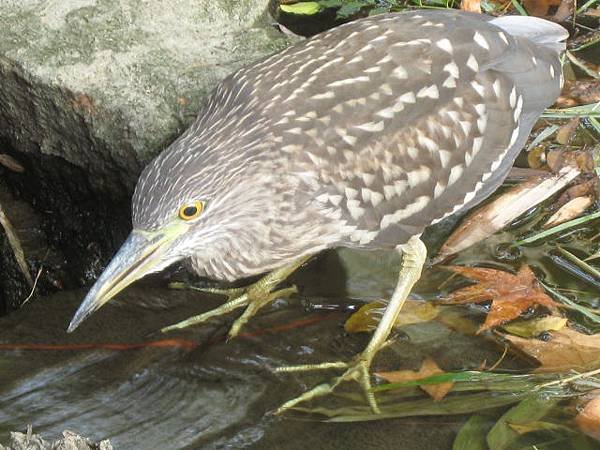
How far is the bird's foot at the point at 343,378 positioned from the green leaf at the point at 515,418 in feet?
1.46

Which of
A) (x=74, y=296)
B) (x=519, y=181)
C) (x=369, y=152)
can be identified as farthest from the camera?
(x=519, y=181)

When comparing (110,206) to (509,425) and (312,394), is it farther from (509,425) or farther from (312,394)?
(509,425)

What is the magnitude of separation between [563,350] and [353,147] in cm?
116

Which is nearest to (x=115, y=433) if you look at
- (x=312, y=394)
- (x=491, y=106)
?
(x=312, y=394)

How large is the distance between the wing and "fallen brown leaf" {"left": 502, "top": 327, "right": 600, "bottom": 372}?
25.8 inches

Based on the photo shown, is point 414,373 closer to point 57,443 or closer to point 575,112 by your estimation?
point 57,443

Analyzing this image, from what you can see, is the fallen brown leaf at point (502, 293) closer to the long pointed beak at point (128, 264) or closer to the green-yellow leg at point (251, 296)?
the green-yellow leg at point (251, 296)

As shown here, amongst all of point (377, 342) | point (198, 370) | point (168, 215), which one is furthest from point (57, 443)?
point (377, 342)

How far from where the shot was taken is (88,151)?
4781 millimetres

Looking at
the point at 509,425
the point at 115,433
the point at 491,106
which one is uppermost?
the point at 491,106

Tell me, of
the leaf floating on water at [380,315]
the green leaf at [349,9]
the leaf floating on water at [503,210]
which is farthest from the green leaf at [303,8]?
the leaf floating on water at [380,315]

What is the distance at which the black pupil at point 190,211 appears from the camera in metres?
3.75

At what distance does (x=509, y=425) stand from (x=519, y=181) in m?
1.55

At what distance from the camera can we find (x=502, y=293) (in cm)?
440
